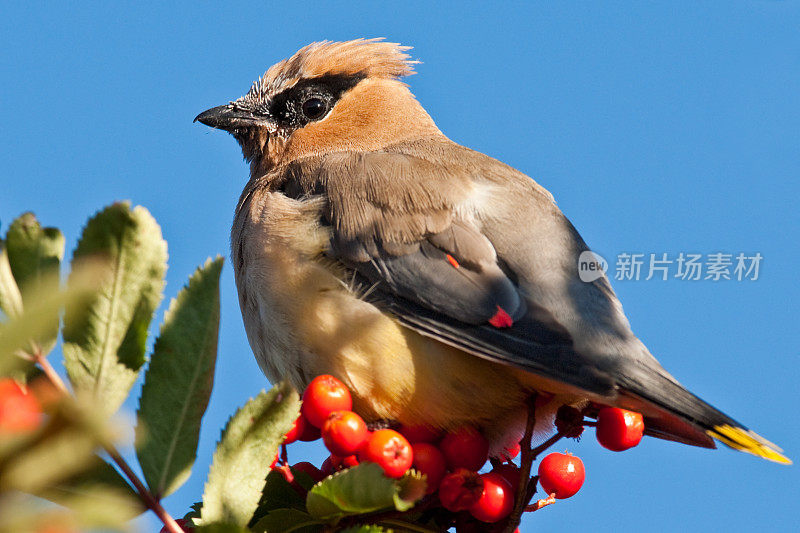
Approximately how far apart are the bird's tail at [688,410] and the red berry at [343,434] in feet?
3.17

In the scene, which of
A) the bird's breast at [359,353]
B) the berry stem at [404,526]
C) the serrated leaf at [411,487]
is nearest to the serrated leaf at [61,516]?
the serrated leaf at [411,487]

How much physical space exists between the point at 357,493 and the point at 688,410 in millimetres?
1428

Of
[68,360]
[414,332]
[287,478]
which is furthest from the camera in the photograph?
[414,332]

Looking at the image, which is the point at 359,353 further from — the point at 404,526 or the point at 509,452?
the point at 404,526

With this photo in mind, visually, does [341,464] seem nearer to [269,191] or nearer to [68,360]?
[68,360]

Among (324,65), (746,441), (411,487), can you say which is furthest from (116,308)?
(324,65)

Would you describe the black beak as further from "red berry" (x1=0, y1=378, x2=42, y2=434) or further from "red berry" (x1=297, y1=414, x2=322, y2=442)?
"red berry" (x1=0, y1=378, x2=42, y2=434)

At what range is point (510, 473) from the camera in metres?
3.46

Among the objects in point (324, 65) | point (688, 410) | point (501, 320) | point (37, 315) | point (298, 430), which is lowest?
point (37, 315)

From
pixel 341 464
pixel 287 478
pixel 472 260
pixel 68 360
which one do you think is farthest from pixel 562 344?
pixel 68 360

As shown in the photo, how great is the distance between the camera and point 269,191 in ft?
15.6

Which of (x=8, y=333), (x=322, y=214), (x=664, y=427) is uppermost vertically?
(x=322, y=214)

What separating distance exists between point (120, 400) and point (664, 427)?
7.86 ft

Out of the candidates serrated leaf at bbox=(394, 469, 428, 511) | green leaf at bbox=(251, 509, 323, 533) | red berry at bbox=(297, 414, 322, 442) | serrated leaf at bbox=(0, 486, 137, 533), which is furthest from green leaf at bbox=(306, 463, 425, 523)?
serrated leaf at bbox=(0, 486, 137, 533)
